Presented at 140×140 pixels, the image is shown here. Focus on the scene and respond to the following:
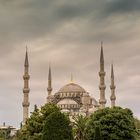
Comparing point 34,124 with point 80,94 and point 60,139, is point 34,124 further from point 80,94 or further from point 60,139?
point 80,94

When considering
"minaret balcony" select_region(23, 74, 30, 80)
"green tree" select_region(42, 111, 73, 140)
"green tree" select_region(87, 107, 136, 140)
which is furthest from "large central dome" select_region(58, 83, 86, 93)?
"green tree" select_region(42, 111, 73, 140)

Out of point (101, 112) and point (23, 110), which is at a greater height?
point (23, 110)

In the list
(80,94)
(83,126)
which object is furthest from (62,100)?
(83,126)

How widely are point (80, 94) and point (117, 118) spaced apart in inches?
3683

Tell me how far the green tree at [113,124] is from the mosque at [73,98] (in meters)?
62.3

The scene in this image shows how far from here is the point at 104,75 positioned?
127 meters

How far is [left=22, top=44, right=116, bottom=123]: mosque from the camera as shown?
125 meters

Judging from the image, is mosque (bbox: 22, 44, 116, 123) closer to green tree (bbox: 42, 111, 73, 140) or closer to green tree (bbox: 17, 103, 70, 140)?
green tree (bbox: 17, 103, 70, 140)

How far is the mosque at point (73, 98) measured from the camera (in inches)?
4931

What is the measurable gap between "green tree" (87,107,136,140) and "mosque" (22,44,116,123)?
62.3 meters

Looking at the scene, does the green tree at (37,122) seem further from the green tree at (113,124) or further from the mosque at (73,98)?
the mosque at (73,98)

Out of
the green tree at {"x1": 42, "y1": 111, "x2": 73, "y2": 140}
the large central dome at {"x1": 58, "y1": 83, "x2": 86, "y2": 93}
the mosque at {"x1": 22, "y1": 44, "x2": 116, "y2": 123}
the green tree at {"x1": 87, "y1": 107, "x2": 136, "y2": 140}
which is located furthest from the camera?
the large central dome at {"x1": 58, "y1": 83, "x2": 86, "y2": 93}

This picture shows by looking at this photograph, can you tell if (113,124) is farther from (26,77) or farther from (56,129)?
(26,77)

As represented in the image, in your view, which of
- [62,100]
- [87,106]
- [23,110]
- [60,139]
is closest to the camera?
[60,139]
